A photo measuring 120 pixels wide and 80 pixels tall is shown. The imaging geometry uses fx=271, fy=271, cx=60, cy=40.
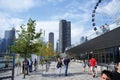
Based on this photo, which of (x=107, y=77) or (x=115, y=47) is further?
(x=115, y=47)

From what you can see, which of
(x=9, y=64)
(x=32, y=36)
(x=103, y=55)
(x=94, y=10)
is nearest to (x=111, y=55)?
(x=103, y=55)

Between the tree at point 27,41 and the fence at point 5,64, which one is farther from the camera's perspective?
the tree at point 27,41

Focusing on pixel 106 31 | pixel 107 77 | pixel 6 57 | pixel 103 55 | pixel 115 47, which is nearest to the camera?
pixel 107 77

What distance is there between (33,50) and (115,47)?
812 inches

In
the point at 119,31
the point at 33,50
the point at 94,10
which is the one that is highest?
the point at 94,10

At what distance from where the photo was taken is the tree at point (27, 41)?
2920 centimetres

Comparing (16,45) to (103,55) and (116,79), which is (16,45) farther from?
(103,55)

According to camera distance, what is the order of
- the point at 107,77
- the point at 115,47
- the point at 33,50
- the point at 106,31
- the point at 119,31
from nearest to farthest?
1. the point at 107,77
2. the point at 33,50
3. the point at 119,31
4. the point at 106,31
5. the point at 115,47

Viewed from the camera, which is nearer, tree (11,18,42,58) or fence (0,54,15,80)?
fence (0,54,15,80)

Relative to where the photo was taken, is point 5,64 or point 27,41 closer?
point 5,64

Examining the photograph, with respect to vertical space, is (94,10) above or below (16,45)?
above

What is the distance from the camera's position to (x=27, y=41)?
95.9 feet

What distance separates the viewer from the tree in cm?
2920

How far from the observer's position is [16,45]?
2988 cm
